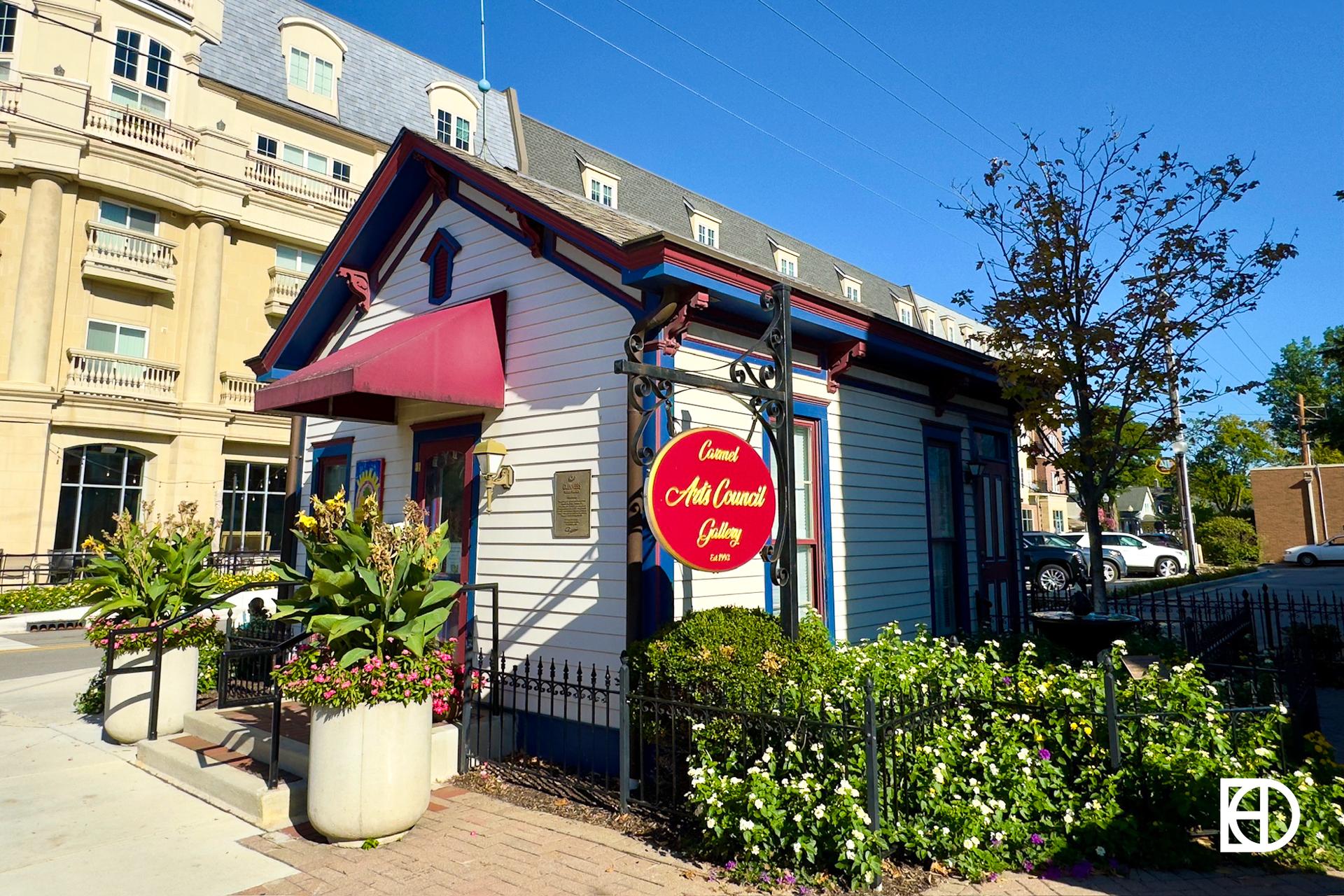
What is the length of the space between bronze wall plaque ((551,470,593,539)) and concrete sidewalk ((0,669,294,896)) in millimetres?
3342

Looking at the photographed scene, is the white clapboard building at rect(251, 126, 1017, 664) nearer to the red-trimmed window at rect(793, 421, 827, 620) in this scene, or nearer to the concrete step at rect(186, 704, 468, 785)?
the red-trimmed window at rect(793, 421, 827, 620)

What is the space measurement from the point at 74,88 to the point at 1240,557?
46.2 metres

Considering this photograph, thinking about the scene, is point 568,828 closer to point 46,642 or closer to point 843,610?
point 843,610

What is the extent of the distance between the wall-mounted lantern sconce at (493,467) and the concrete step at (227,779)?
3.13 meters

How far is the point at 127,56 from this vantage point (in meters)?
24.4

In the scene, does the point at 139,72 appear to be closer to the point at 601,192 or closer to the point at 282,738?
the point at 601,192

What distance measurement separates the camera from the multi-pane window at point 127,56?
24156 millimetres

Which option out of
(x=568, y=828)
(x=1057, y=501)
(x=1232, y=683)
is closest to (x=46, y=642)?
(x=568, y=828)

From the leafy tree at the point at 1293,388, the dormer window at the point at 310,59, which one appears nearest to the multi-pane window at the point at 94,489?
the dormer window at the point at 310,59

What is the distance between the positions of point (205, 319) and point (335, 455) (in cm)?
1827

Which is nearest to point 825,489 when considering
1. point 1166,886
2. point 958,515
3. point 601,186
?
point 958,515

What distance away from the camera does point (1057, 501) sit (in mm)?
59094

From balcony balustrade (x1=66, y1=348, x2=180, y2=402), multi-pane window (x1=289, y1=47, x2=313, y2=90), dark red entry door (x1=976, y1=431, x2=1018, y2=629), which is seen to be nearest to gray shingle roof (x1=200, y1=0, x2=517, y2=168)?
multi-pane window (x1=289, y1=47, x2=313, y2=90)

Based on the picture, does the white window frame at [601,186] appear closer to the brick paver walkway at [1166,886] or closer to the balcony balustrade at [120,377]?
the balcony balustrade at [120,377]
